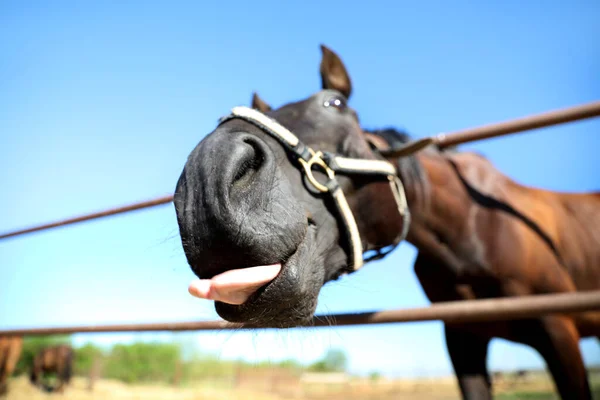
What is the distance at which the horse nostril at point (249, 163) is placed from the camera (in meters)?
0.99

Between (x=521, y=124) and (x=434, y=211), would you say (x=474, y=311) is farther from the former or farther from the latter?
(x=434, y=211)

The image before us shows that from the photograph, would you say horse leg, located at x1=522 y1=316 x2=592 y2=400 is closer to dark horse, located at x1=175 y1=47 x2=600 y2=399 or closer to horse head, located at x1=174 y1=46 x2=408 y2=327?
dark horse, located at x1=175 y1=47 x2=600 y2=399

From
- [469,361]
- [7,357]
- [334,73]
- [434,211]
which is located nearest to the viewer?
[334,73]

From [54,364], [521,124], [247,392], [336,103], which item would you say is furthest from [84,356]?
[521,124]

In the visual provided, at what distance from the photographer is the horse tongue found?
35.5 inches

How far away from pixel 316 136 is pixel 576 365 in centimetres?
142

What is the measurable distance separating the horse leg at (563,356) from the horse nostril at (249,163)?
1.47 metres

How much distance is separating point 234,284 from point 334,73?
3.61ft

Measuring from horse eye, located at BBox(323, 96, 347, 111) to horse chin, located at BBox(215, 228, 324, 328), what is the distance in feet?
1.82

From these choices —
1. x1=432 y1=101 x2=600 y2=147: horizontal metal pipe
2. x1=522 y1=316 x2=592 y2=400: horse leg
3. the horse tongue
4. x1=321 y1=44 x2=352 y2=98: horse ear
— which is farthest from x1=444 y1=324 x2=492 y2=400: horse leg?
the horse tongue

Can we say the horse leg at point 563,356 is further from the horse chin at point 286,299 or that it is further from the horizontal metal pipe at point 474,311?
the horse chin at point 286,299

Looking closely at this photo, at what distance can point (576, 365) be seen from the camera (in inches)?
70.7

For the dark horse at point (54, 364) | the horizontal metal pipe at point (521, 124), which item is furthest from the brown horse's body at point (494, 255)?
the dark horse at point (54, 364)

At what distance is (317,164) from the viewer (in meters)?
1.30
